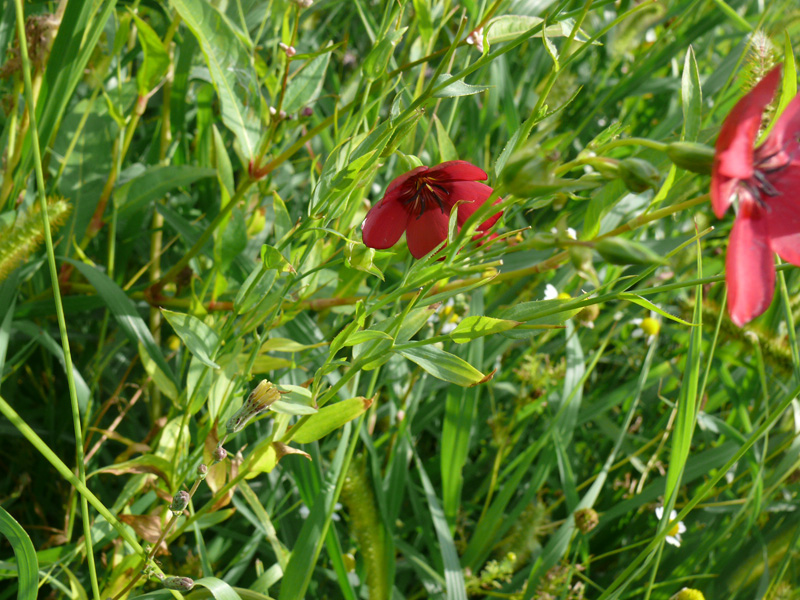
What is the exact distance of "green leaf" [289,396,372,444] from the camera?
1.48 feet

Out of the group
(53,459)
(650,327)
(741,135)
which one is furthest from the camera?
(650,327)

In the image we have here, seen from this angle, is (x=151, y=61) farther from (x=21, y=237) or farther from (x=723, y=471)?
(x=723, y=471)

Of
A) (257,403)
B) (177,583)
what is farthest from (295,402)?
(177,583)

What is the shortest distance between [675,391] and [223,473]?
0.80 metres

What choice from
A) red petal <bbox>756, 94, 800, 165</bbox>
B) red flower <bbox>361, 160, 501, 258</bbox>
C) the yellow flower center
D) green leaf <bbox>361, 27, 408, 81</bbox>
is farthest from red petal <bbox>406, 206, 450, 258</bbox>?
the yellow flower center

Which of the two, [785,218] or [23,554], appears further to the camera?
[23,554]

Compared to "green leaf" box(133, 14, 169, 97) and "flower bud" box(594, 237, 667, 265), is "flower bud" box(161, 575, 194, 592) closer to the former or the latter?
"flower bud" box(594, 237, 667, 265)

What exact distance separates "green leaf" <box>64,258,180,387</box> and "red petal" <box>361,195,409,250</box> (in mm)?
292

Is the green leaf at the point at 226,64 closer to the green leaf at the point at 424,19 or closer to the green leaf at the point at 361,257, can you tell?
the green leaf at the point at 424,19

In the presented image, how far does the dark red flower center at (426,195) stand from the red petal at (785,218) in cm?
23

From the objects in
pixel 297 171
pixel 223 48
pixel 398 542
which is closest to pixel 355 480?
pixel 398 542

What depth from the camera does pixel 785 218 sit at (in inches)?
11.7

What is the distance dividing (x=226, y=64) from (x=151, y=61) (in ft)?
0.31

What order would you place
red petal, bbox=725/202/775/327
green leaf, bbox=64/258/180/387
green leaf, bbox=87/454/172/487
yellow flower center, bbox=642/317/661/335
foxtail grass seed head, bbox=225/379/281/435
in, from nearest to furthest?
red petal, bbox=725/202/775/327, foxtail grass seed head, bbox=225/379/281/435, green leaf, bbox=87/454/172/487, green leaf, bbox=64/258/180/387, yellow flower center, bbox=642/317/661/335
